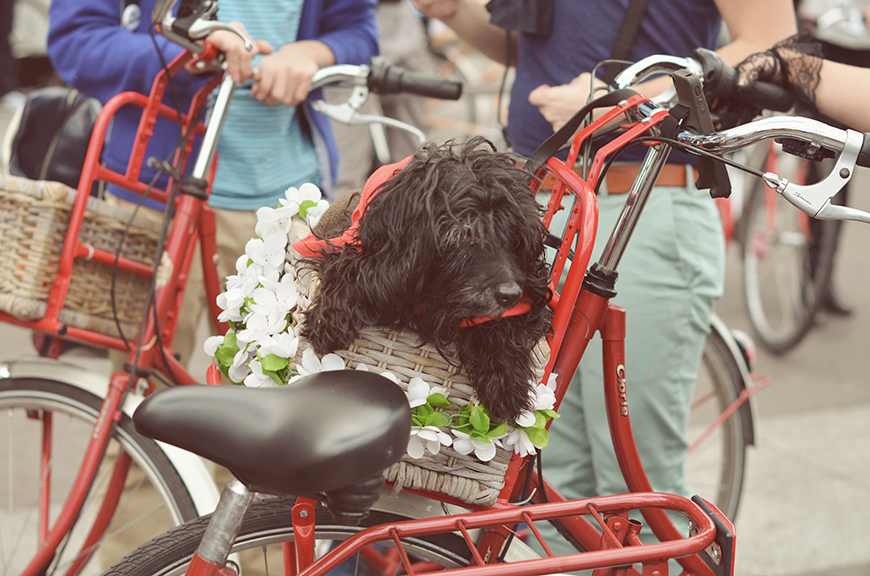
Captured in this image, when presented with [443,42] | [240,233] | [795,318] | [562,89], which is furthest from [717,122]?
[443,42]

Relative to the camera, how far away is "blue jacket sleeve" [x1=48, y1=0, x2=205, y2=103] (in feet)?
6.09

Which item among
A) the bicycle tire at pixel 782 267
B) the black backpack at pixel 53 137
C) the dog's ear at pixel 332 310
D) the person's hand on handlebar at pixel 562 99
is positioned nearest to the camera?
the dog's ear at pixel 332 310

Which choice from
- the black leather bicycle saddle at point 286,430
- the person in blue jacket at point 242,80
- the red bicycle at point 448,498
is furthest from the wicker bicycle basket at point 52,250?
the black leather bicycle saddle at point 286,430

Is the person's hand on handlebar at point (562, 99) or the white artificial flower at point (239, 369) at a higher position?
the person's hand on handlebar at point (562, 99)

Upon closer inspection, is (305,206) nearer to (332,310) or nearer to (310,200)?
(310,200)

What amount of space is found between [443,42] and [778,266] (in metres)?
5.81

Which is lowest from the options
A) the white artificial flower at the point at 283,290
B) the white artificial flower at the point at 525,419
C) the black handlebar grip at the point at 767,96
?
the white artificial flower at the point at 525,419

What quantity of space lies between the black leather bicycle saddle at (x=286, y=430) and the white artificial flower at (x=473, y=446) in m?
0.13

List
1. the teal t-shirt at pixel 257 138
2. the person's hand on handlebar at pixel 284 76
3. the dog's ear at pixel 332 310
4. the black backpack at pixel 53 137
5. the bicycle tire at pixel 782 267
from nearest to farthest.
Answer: the dog's ear at pixel 332 310 → the person's hand on handlebar at pixel 284 76 → the black backpack at pixel 53 137 → the teal t-shirt at pixel 257 138 → the bicycle tire at pixel 782 267

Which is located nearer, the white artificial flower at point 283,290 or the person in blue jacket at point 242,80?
the white artificial flower at point 283,290

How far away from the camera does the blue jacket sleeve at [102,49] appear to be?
6.09ft

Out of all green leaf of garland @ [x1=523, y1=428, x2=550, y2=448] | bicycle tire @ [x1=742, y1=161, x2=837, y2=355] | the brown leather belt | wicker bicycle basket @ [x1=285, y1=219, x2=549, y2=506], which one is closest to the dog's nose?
wicker bicycle basket @ [x1=285, y1=219, x2=549, y2=506]

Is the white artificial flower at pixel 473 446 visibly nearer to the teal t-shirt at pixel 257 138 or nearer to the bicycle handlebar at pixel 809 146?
the bicycle handlebar at pixel 809 146

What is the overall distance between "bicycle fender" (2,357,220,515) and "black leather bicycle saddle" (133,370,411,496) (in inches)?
29.6
